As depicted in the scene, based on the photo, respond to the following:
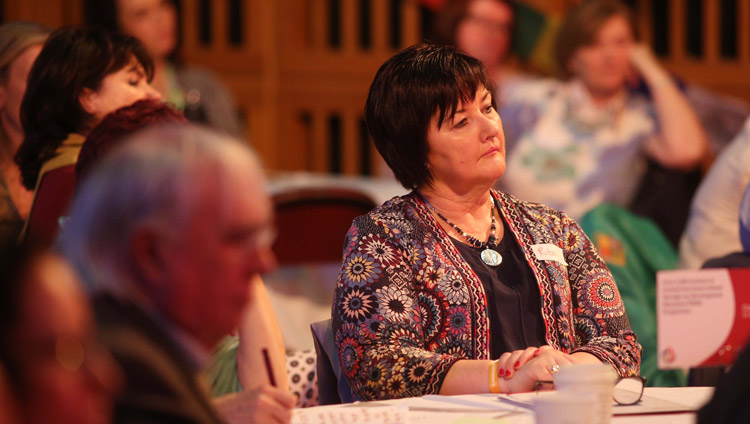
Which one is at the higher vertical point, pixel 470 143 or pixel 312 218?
pixel 470 143

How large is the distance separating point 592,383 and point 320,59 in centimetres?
451

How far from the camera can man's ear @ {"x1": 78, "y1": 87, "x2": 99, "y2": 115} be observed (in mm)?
2311

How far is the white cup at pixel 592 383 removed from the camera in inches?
50.4

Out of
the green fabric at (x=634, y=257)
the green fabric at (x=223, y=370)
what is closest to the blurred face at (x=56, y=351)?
the green fabric at (x=223, y=370)

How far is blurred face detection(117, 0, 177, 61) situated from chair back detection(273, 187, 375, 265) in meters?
1.12

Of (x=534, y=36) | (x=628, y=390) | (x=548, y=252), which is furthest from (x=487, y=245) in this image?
(x=534, y=36)

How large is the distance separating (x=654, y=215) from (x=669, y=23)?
5.00 feet

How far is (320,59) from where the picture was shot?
560cm

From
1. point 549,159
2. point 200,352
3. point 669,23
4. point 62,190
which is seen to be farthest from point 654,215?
point 200,352

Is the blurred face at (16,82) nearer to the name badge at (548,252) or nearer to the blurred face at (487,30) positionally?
the name badge at (548,252)

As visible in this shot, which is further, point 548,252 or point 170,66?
point 170,66

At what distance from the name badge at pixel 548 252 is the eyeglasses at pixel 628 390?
0.41m

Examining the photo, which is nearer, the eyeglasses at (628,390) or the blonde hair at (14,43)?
the eyeglasses at (628,390)

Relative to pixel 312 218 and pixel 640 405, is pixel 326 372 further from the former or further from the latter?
pixel 312 218
